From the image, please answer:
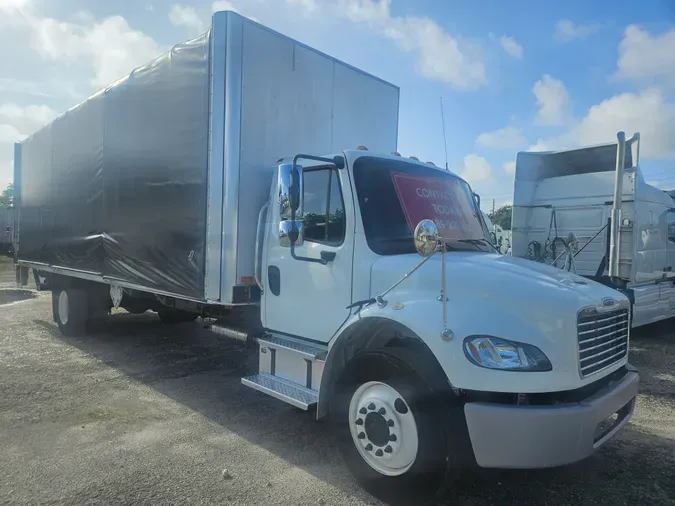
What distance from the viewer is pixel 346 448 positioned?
3580 mm

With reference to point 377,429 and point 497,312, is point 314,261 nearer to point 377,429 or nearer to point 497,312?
point 377,429

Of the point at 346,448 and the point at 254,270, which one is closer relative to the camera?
the point at 346,448

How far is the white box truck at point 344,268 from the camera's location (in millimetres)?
2998

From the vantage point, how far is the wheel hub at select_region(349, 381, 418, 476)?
10.5 feet

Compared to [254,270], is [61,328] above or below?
below

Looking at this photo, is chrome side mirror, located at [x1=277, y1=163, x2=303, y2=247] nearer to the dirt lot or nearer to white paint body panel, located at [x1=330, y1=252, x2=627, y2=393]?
white paint body panel, located at [x1=330, y1=252, x2=627, y2=393]

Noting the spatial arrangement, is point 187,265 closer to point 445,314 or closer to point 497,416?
point 445,314

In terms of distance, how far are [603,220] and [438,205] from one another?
20.6 feet

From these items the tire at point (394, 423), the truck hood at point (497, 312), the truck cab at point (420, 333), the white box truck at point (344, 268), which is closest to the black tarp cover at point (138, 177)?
the white box truck at point (344, 268)

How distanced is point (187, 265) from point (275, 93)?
197cm

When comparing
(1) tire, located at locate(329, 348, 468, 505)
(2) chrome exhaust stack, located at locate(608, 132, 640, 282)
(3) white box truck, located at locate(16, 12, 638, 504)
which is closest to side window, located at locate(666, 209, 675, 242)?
(2) chrome exhaust stack, located at locate(608, 132, 640, 282)

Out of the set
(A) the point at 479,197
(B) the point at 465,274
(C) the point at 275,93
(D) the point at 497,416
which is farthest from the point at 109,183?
(D) the point at 497,416

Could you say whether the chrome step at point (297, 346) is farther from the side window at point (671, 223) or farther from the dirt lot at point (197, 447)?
the side window at point (671, 223)

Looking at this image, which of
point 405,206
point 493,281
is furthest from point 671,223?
point 493,281
